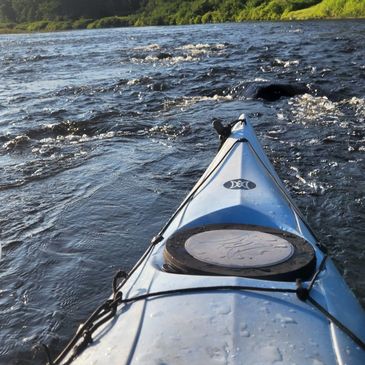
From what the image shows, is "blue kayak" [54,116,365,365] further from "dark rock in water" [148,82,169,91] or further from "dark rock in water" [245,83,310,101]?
"dark rock in water" [148,82,169,91]

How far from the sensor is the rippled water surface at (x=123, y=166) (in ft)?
13.6

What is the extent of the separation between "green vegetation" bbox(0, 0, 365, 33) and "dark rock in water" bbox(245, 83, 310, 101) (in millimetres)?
36415

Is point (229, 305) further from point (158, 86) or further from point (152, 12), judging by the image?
point (152, 12)

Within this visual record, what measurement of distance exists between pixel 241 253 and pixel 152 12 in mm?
99343

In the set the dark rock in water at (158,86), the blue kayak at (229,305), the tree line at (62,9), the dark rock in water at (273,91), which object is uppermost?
the blue kayak at (229,305)

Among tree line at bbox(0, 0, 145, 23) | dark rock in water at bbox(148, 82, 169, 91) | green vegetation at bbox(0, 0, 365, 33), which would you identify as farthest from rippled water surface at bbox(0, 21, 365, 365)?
tree line at bbox(0, 0, 145, 23)

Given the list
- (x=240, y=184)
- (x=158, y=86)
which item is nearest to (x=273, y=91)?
(x=158, y=86)

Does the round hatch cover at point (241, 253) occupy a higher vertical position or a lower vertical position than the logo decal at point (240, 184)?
higher

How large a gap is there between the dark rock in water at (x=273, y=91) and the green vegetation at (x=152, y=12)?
119ft

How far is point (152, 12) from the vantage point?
95.9m

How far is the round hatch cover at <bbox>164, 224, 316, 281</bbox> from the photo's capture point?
8.40ft

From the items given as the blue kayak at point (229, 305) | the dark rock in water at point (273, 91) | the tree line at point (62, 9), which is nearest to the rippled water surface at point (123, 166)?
the dark rock in water at point (273, 91)

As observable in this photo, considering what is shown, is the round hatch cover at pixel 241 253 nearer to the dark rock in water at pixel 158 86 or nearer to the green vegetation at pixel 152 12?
the dark rock in water at pixel 158 86

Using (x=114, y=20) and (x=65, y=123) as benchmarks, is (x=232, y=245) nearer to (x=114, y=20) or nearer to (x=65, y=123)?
(x=65, y=123)
